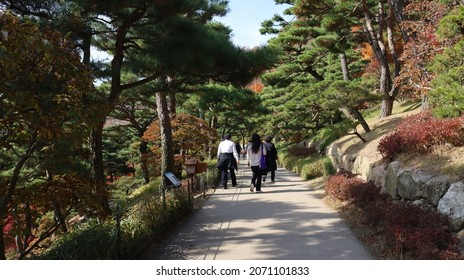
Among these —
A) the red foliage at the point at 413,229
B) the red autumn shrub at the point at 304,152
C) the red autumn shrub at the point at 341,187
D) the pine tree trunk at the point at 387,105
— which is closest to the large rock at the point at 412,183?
the red foliage at the point at 413,229

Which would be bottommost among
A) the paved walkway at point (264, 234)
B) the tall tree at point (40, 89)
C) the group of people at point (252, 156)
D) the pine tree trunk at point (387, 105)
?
the paved walkway at point (264, 234)

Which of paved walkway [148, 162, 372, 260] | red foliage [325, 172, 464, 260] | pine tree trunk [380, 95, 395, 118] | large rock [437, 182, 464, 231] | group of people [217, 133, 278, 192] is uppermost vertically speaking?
pine tree trunk [380, 95, 395, 118]

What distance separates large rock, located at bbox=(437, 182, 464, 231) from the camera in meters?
4.03

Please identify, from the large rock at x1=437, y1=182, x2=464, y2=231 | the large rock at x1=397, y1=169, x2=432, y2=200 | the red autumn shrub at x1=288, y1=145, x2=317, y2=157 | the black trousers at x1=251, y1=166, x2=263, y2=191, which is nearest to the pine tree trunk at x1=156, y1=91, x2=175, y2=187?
the black trousers at x1=251, y1=166, x2=263, y2=191

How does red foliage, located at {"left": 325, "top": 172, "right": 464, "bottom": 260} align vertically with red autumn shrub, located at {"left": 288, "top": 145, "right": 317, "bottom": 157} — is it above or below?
below

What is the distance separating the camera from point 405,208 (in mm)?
4531

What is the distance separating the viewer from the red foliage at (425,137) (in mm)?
5430

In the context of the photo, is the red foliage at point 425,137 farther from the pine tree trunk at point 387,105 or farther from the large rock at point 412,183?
the pine tree trunk at point 387,105

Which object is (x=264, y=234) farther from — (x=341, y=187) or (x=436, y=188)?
(x=341, y=187)

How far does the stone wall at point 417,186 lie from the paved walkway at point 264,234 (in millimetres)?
996

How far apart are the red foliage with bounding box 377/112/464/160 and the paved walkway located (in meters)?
1.60

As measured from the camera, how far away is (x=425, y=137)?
19.1 feet

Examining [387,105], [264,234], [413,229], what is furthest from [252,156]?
[387,105]

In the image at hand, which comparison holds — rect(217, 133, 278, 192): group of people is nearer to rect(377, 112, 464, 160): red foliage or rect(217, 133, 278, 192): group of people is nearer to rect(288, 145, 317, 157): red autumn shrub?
rect(377, 112, 464, 160): red foliage
